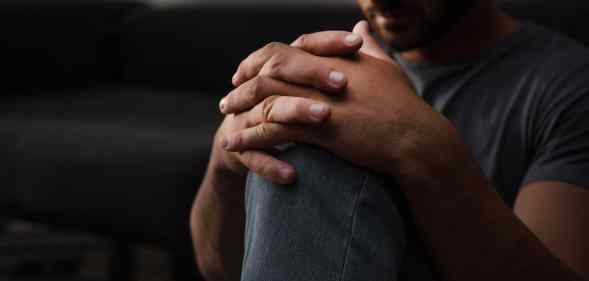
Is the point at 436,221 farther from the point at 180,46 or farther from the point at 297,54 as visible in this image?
the point at 180,46

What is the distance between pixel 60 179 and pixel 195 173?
325 millimetres

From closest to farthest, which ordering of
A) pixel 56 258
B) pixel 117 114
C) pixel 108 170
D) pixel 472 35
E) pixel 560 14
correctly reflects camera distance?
pixel 472 35
pixel 560 14
pixel 108 170
pixel 117 114
pixel 56 258

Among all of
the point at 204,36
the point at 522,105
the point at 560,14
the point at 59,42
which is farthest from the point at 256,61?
the point at 59,42

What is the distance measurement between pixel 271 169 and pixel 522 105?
453mm

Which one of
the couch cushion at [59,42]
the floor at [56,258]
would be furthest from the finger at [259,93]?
the couch cushion at [59,42]

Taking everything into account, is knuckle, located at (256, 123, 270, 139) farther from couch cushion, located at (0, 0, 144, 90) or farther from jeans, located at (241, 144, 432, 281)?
couch cushion, located at (0, 0, 144, 90)

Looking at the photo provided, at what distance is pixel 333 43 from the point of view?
639 mm

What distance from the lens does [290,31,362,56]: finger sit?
630 millimetres

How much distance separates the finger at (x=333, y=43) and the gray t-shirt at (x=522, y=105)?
30cm

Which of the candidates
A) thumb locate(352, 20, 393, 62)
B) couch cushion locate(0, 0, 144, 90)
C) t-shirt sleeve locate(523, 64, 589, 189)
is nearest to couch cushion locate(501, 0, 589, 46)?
t-shirt sleeve locate(523, 64, 589, 189)

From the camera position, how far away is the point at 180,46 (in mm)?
1997

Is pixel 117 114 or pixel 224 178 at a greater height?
pixel 224 178

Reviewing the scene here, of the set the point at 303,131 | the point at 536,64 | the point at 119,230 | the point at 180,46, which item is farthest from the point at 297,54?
the point at 180,46

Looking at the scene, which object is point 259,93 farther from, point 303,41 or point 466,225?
point 466,225
